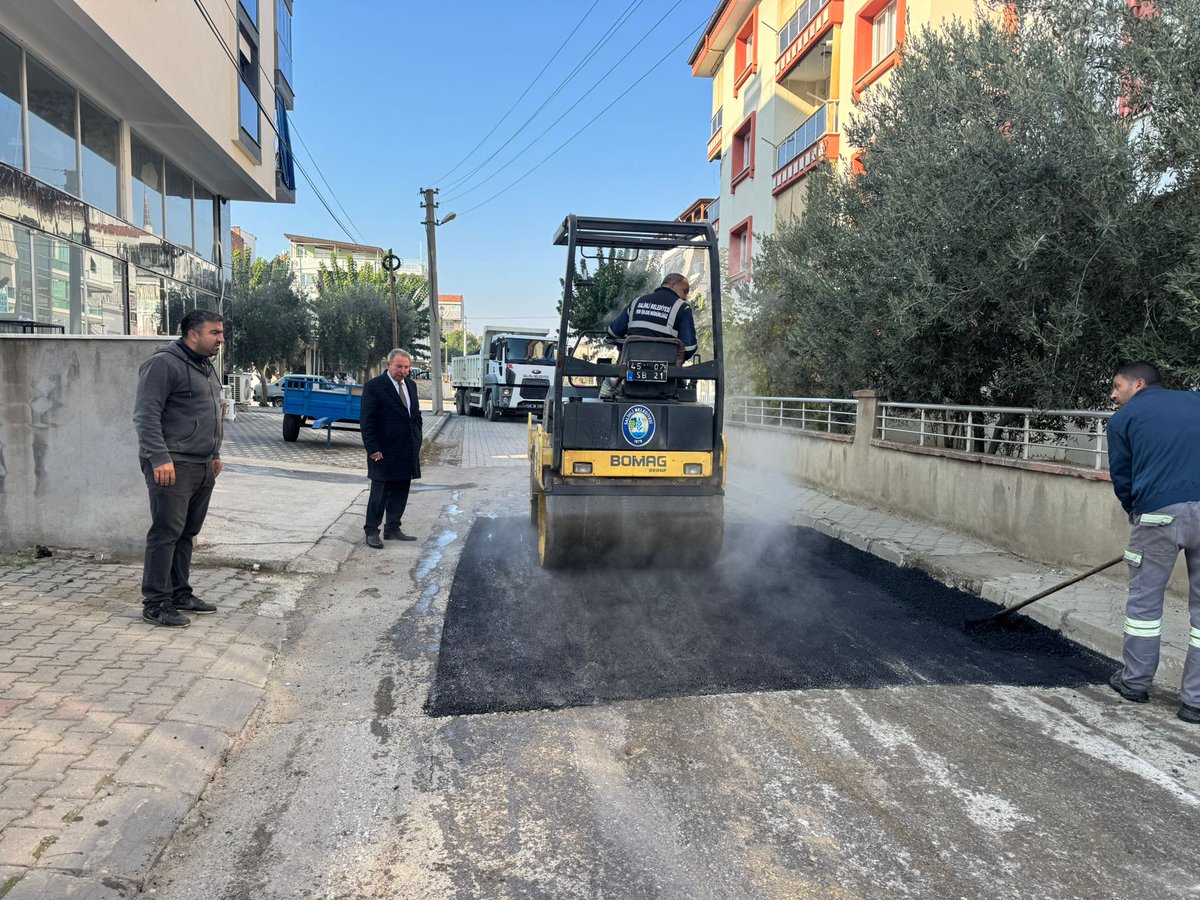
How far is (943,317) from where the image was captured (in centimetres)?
819

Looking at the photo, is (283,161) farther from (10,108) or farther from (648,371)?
(648,371)

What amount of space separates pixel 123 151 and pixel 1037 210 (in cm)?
1346

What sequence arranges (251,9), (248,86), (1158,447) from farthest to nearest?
(251,9)
(248,86)
(1158,447)

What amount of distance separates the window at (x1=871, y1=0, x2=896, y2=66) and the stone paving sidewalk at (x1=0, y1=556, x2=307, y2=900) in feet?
57.4

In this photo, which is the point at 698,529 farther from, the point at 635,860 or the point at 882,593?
the point at 635,860

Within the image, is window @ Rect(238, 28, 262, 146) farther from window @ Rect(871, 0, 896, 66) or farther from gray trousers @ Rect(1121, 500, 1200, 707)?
gray trousers @ Rect(1121, 500, 1200, 707)

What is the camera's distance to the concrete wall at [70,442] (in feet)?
20.7

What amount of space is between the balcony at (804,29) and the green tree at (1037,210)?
10842mm

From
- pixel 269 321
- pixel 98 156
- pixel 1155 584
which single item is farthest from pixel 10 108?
pixel 269 321

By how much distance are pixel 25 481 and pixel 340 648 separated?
3249 millimetres

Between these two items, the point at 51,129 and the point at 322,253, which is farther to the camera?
the point at 322,253

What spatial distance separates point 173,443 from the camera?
496 cm

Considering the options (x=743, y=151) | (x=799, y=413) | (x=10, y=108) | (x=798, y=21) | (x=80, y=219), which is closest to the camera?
(x=10, y=108)

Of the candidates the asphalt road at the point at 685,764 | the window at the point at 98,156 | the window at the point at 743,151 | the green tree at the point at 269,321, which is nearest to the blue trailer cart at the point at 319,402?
the window at the point at 98,156
